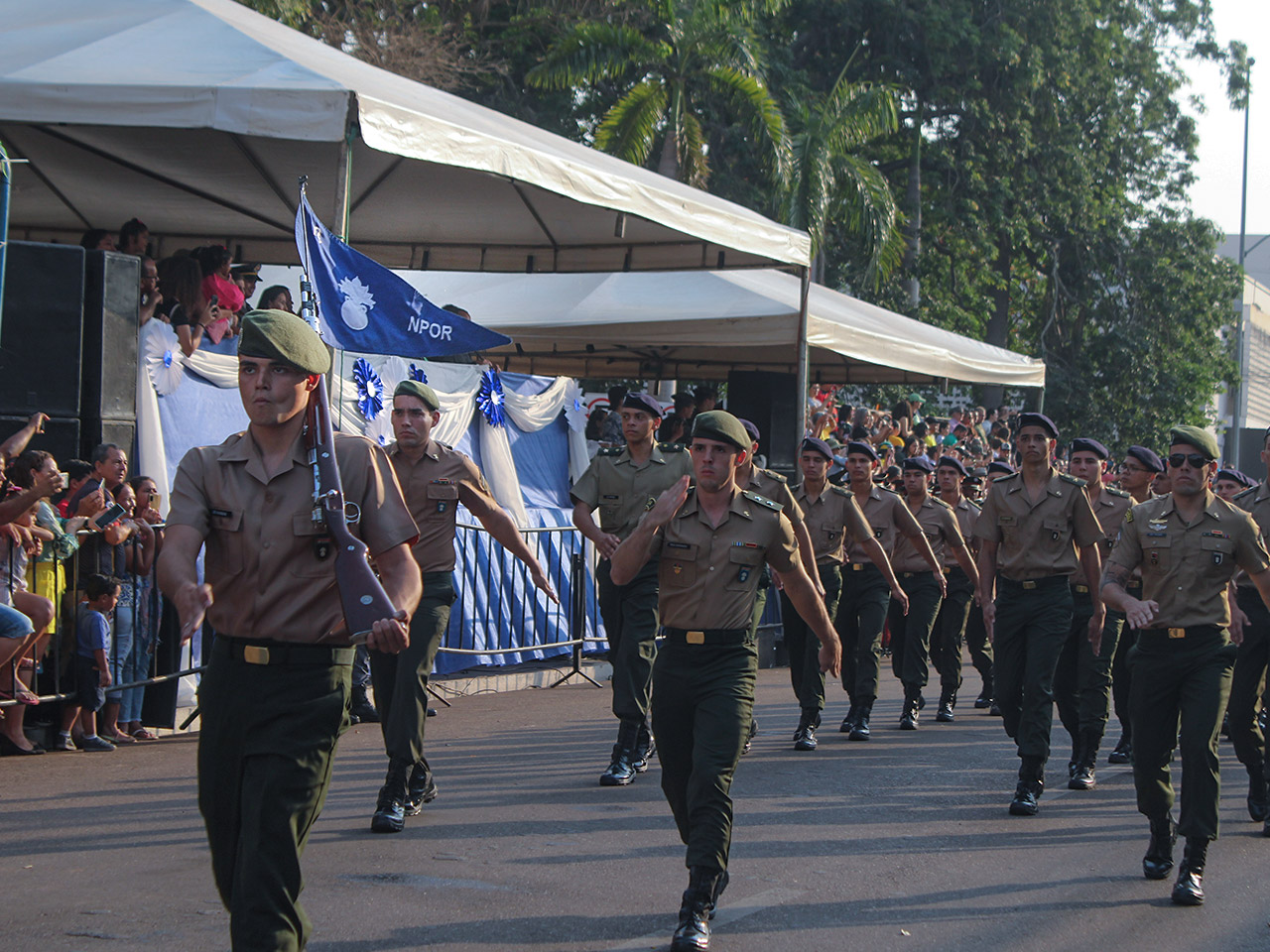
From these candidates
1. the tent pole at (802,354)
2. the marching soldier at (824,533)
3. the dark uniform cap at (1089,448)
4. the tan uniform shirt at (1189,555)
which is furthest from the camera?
the tent pole at (802,354)

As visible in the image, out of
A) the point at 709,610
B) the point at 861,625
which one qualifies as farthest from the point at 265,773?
the point at 861,625

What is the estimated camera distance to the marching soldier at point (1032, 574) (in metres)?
8.38

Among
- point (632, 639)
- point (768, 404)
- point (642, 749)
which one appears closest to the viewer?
point (632, 639)

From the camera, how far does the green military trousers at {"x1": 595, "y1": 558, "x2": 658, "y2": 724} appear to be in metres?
8.70

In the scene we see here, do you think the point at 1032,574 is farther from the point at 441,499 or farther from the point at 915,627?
the point at 441,499

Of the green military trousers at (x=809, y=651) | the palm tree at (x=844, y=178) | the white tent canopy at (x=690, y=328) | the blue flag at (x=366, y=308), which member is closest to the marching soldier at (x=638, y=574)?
the blue flag at (x=366, y=308)

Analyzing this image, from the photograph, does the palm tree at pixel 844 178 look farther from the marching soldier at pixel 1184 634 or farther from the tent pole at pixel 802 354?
the marching soldier at pixel 1184 634

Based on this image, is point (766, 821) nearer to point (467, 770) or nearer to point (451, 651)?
point (467, 770)

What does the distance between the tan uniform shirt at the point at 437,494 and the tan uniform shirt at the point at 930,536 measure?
5.22 m

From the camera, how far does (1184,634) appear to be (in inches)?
271

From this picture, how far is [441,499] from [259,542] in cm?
340

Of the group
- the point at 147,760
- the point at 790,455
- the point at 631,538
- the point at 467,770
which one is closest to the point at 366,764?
the point at 467,770

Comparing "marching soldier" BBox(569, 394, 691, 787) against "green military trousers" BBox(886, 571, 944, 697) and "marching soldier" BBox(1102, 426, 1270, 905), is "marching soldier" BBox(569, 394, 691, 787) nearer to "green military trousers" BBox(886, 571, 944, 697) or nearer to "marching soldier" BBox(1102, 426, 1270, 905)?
"marching soldier" BBox(1102, 426, 1270, 905)

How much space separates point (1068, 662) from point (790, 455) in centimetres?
891
